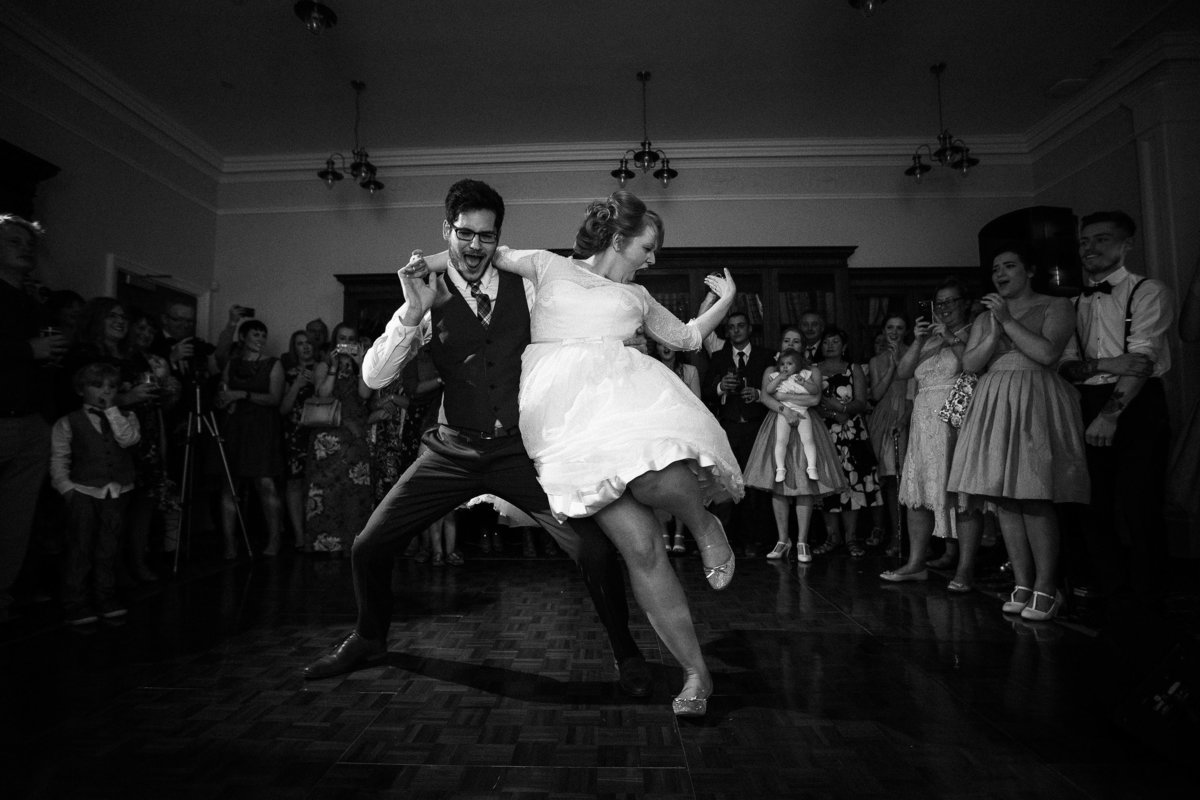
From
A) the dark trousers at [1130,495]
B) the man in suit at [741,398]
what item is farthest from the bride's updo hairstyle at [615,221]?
the man in suit at [741,398]

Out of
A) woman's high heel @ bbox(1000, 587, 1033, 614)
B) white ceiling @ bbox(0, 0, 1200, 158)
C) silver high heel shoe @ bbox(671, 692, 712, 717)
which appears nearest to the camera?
silver high heel shoe @ bbox(671, 692, 712, 717)

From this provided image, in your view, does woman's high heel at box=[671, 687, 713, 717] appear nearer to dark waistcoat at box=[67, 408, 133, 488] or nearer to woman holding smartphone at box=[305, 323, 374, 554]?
dark waistcoat at box=[67, 408, 133, 488]

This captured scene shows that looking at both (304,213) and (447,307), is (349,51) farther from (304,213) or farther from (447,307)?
(447,307)

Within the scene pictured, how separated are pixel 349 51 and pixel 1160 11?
5.80m

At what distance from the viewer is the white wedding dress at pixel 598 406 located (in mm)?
1643

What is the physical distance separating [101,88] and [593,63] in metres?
3.92

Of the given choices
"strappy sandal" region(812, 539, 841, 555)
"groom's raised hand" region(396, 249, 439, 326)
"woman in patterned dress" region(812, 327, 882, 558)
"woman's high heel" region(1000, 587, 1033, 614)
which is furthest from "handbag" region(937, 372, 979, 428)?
"groom's raised hand" region(396, 249, 439, 326)

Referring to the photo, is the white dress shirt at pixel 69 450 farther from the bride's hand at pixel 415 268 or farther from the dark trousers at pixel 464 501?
the bride's hand at pixel 415 268

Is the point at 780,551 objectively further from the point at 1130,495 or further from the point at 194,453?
the point at 194,453

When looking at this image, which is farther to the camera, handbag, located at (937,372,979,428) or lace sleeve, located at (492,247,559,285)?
handbag, located at (937,372,979,428)

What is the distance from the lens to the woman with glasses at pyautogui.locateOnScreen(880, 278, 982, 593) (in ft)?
11.1

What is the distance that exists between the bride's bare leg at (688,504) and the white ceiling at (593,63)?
13.1ft

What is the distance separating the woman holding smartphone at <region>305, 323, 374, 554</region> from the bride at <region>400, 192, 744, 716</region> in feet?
10.1

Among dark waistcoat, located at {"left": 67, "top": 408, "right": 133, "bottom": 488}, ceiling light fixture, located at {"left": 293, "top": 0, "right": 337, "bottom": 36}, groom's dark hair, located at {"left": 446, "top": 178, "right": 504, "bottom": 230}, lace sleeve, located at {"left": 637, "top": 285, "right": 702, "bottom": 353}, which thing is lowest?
dark waistcoat, located at {"left": 67, "top": 408, "right": 133, "bottom": 488}
